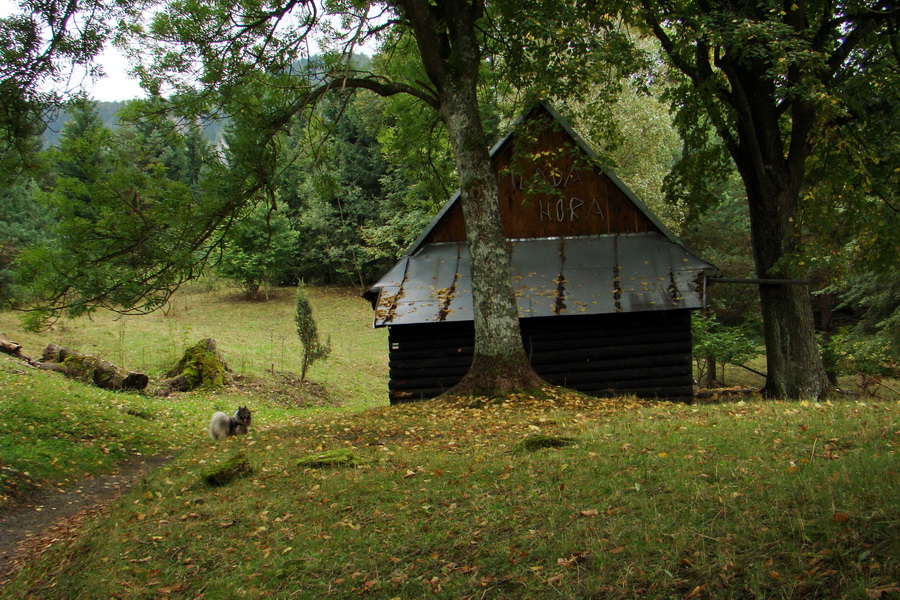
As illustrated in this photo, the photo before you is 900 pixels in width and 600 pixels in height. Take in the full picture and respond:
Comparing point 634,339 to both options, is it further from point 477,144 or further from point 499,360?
point 477,144

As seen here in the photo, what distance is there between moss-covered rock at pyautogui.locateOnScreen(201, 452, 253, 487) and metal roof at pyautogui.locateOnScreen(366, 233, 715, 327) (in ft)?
22.3

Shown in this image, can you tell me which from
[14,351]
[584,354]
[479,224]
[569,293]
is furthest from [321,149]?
[14,351]

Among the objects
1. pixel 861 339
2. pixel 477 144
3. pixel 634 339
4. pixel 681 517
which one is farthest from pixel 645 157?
pixel 681 517

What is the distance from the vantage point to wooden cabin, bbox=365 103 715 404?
1503cm

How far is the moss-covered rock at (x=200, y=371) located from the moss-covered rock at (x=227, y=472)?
13633 millimetres

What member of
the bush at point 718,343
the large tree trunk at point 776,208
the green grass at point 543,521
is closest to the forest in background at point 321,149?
the large tree trunk at point 776,208

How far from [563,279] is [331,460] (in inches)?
346

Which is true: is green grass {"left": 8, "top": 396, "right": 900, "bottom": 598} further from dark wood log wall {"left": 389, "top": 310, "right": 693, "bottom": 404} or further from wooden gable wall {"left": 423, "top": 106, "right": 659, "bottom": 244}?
wooden gable wall {"left": 423, "top": 106, "right": 659, "bottom": 244}

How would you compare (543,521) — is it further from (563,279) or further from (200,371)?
(200,371)

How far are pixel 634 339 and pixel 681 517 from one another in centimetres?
1082

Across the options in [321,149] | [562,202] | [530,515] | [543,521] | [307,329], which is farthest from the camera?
[307,329]

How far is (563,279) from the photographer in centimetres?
1569

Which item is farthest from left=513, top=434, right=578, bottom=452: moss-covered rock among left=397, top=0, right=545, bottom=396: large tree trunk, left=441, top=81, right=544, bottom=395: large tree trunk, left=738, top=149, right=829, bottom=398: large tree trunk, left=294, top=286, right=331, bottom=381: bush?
left=294, top=286, right=331, bottom=381: bush

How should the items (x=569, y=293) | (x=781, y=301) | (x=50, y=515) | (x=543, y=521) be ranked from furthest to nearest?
1. (x=569, y=293)
2. (x=781, y=301)
3. (x=50, y=515)
4. (x=543, y=521)
